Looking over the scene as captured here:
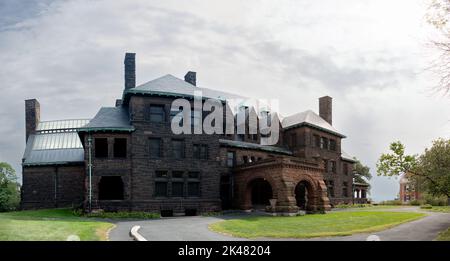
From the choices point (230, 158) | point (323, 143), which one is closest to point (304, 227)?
point (230, 158)

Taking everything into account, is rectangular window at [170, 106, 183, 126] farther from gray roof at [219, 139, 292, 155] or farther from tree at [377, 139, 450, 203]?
tree at [377, 139, 450, 203]

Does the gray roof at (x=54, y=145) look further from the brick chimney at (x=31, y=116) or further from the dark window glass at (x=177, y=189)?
the dark window glass at (x=177, y=189)

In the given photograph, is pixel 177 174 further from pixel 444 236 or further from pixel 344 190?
pixel 344 190

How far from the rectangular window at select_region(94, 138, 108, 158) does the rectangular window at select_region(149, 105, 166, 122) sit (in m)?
4.67

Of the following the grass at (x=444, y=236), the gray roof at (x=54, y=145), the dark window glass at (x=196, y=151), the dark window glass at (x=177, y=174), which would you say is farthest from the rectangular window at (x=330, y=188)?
the grass at (x=444, y=236)

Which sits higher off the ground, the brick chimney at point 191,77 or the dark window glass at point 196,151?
the brick chimney at point 191,77

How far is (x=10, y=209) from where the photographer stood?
1854 inches

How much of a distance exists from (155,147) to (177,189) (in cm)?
427

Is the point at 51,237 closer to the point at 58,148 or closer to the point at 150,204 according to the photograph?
the point at 150,204

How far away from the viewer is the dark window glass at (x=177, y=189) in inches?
1388

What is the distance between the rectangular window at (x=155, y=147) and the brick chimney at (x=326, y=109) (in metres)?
30.7

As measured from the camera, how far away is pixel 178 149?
35812 millimetres

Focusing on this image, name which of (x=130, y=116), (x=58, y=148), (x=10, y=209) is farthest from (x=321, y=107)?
(x=10, y=209)

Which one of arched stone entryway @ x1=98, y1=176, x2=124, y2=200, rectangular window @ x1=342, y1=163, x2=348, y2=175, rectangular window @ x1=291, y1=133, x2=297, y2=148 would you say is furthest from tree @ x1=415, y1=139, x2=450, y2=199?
rectangular window @ x1=342, y1=163, x2=348, y2=175
